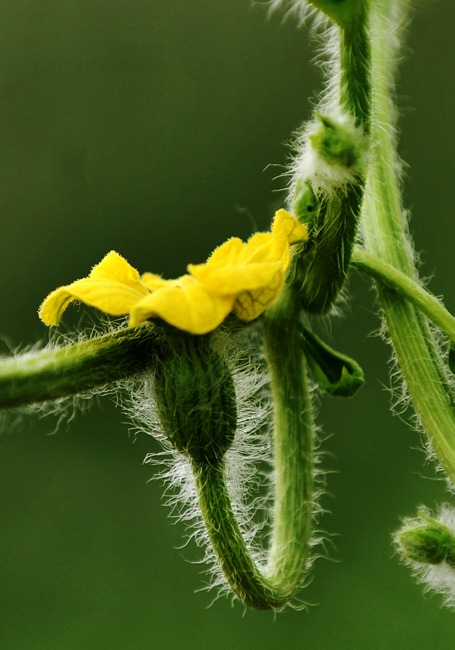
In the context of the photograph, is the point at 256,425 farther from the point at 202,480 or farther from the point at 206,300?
the point at 206,300

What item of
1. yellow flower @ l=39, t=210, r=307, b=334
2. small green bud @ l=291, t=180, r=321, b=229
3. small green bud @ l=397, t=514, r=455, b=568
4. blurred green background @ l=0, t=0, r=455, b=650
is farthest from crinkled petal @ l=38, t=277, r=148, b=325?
blurred green background @ l=0, t=0, r=455, b=650

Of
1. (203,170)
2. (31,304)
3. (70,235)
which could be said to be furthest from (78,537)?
(203,170)

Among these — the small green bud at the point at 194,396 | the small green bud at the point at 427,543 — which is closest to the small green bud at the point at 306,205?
the small green bud at the point at 194,396

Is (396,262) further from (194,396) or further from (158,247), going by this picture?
(158,247)

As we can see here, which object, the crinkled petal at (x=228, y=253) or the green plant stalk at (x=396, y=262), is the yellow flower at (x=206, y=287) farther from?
the green plant stalk at (x=396, y=262)

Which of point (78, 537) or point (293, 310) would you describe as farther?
point (78, 537)
